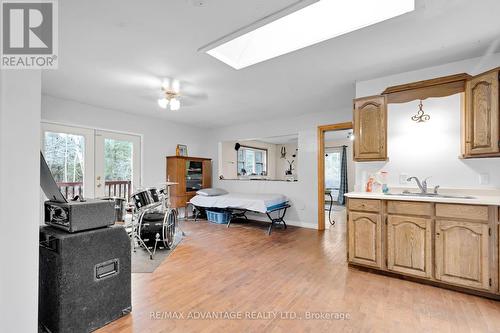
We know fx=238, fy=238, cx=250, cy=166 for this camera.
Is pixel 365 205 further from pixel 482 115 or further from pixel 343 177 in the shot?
pixel 343 177

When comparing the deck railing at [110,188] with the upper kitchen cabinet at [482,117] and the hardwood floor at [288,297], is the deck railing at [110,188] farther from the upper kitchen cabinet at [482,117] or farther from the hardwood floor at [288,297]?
the upper kitchen cabinet at [482,117]

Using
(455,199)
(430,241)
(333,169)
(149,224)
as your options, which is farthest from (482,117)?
(333,169)

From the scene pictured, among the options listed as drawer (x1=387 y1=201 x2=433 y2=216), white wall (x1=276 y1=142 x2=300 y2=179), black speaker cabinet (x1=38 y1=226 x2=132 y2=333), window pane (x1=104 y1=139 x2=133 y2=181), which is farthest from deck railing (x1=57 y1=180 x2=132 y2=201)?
white wall (x1=276 y1=142 x2=300 y2=179)

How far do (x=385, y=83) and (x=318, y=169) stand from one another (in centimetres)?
220

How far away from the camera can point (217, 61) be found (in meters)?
2.64

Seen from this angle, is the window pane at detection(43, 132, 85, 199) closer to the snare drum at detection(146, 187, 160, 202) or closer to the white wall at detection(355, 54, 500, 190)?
the snare drum at detection(146, 187, 160, 202)

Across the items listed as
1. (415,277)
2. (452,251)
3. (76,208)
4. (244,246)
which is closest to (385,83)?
(452,251)

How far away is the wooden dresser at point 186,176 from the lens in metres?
5.55

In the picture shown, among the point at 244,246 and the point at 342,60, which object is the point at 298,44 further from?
the point at 244,246

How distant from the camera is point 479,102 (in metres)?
2.36

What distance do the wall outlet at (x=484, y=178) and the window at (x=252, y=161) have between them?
5.40 metres

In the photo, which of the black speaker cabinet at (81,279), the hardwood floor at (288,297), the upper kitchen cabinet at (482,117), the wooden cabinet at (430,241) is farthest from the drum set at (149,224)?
the upper kitchen cabinet at (482,117)

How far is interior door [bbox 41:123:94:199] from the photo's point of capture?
397cm

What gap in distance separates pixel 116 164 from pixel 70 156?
801 millimetres
